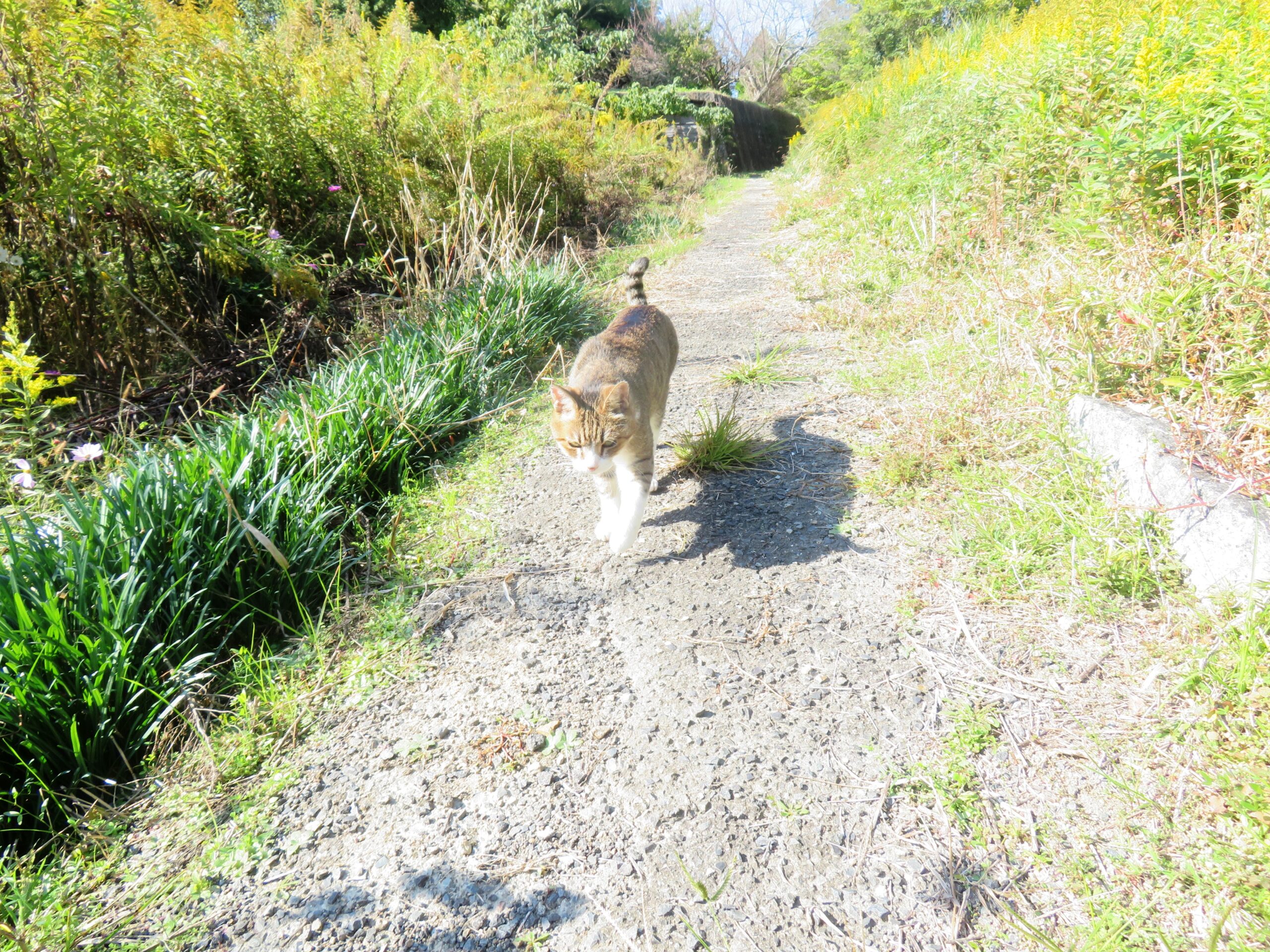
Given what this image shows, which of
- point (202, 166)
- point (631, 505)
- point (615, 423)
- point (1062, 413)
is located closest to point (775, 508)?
point (631, 505)

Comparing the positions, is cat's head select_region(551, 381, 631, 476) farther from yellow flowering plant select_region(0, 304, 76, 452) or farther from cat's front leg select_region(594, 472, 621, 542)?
yellow flowering plant select_region(0, 304, 76, 452)

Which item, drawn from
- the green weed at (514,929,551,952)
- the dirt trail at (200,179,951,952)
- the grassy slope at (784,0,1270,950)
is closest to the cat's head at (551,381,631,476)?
the dirt trail at (200,179,951,952)

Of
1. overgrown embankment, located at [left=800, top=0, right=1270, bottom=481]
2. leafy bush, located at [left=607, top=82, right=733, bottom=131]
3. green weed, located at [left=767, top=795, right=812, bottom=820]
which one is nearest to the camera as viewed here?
green weed, located at [left=767, top=795, right=812, bottom=820]

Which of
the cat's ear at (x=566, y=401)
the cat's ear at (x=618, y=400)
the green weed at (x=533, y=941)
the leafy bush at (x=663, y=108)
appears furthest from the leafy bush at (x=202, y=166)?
the leafy bush at (x=663, y=108)

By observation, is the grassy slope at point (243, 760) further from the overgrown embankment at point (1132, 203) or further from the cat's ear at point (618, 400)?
the overgrown embankment at point (1132, 203)

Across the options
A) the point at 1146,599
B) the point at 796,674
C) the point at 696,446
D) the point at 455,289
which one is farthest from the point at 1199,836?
the point at 455,289

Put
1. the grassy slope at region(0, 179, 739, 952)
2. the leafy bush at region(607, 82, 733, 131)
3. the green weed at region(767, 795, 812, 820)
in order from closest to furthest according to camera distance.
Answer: the grassy slope at region(0, 179, 739, 952)
the green weed at region(767, 795, 812, 820)
the leafy bush at region(607, 82, 733, 131)

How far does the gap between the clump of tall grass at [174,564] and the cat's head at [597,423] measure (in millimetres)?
1021

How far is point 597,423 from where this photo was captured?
9.11 feet

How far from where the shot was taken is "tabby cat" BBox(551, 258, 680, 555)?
278 cm

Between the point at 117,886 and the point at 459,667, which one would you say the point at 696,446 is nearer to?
the point at 459,667

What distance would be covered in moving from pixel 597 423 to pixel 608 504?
433 mm

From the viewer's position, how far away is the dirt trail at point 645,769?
155 cm

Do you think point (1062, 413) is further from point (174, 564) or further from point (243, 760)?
point (174, 564)
